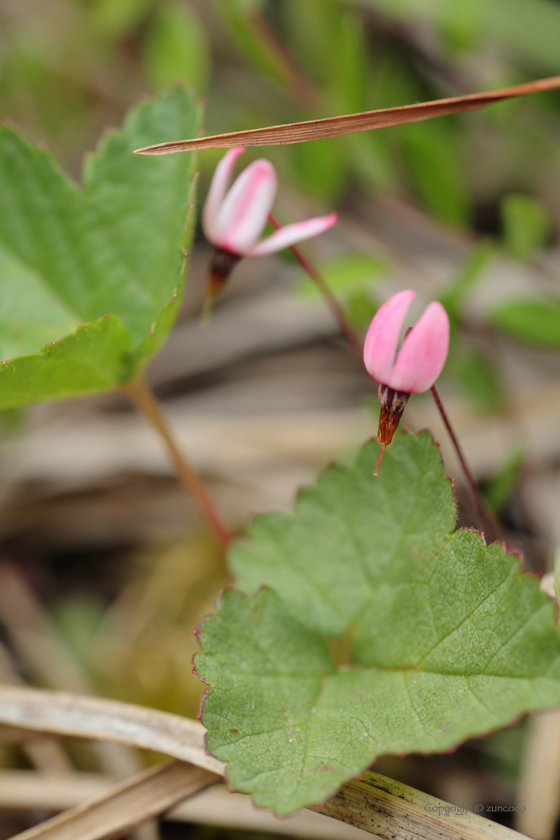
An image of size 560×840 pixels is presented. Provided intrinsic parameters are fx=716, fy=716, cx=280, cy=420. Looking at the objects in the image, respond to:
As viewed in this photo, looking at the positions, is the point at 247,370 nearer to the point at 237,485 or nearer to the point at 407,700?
the point at 237,485

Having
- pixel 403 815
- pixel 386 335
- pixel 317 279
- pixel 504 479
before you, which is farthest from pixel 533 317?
pixel 403 815

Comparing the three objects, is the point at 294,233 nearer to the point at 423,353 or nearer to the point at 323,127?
the point at 323,127

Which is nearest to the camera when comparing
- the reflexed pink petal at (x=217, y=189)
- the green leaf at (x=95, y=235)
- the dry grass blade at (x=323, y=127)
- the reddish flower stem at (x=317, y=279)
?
the dry grass blade at (x=323, y=127)

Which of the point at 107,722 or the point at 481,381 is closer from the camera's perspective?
the point at 107,722

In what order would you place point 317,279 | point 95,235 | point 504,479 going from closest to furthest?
1. point 317,279
2. point 95,235
3. point 504,479

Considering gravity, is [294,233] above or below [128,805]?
above

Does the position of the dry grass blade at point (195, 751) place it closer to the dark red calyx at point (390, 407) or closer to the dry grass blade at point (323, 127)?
the dark red calyx at point (390, 407)

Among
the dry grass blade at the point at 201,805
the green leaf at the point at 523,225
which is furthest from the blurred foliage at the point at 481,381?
the dry grass blade at the point at 201,805
